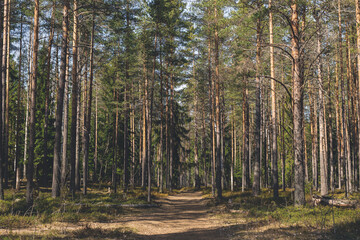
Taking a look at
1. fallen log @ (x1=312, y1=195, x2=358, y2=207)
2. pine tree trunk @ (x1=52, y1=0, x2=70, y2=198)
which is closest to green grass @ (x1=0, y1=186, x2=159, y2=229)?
pine tree trunk @ (x1=52, y1=0, x2=70, y2=198)

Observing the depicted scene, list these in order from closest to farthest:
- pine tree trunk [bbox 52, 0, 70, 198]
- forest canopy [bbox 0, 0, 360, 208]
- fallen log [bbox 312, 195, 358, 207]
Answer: fallen log [bbox 312, 195, 358, 207] → forest canopy [bbox 0, 0, 360, 208] → pine tree trunk [bbox 52, 0, 70, 198]

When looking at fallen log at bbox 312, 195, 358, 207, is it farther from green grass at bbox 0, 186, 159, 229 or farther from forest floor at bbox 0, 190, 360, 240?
green grass at bbox 0, 186, 159, 229

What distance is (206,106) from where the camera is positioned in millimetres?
34250

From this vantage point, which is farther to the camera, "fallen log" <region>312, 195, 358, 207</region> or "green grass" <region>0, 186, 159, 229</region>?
"fallen log" <region>312, 195, 358, 207</region>

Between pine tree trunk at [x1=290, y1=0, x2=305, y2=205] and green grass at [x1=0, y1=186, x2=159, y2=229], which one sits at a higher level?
pine tree trunk at [x1=290, y1=0, x2=305, y2=205]

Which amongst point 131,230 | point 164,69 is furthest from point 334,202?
point 164,69

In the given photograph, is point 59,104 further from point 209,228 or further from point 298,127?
point 298,127

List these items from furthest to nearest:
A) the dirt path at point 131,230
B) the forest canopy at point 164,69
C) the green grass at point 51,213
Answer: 1. the forest canopy at point 164,69
2. the green grass at point 51,213
3. the dirt path at point 131,230

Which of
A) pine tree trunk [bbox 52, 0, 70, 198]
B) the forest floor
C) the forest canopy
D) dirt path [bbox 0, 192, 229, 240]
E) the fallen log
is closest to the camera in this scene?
the forest floor

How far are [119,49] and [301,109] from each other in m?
18.0

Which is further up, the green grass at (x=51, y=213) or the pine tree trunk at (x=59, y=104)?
the pine tree trunk at (x=59, y=104)

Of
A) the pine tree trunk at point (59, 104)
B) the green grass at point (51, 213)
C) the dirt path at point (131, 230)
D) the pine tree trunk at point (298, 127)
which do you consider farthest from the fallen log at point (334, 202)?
the pine tree trunk at point (59, 104)

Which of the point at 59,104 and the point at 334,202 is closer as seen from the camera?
the point at 334,202

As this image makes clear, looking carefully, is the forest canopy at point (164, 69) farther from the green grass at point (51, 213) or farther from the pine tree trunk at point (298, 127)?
the green grass at point (51, 213)
